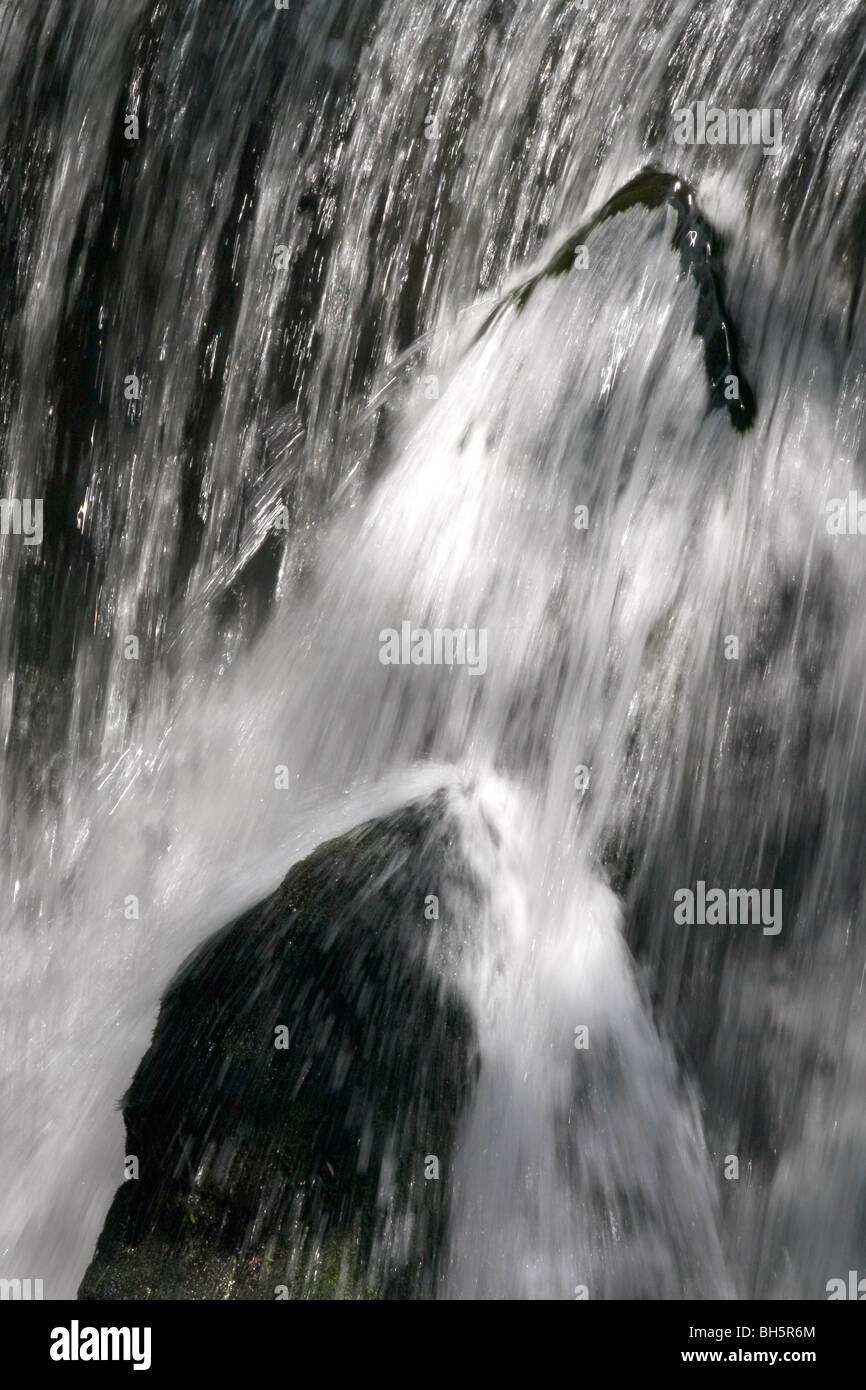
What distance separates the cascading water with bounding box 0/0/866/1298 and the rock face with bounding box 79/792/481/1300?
0.10m

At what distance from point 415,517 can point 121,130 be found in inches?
69.0

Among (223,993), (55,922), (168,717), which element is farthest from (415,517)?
(55,922)

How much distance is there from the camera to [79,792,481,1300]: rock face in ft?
10.6

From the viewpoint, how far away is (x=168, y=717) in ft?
14.6

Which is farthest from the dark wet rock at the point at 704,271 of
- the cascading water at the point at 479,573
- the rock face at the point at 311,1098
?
the rock face at the point at 311,1098

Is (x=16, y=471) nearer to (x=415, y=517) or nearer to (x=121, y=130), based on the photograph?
(x=121, y=130)

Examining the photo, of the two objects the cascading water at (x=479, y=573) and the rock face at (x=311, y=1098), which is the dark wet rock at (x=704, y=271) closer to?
the cascading water at (x=479, y=573)

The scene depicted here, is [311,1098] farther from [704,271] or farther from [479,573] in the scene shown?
[704,271]

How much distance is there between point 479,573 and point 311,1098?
145cm

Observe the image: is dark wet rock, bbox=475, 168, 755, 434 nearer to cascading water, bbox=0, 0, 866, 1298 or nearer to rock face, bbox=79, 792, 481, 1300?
cascading water, bbox=0, 0, 866, 1298

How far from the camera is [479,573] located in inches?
153

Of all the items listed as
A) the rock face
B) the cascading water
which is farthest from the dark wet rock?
the rock face

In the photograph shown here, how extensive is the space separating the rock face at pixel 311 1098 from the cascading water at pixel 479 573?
0.10 meters

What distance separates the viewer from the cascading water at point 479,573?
3568mm
